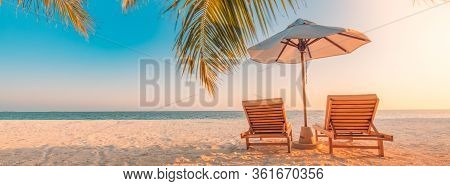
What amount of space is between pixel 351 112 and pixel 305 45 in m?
1.26

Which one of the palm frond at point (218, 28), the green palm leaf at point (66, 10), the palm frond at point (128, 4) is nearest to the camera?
the palm frond at point (218, 28)

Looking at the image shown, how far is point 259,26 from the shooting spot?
2.94 m

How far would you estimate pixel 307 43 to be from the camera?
4609 mm

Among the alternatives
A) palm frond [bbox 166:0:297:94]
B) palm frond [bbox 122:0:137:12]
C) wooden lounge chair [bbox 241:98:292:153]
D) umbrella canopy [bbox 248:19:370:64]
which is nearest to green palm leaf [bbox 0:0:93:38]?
palm frond [bbox 122:0:137:12]

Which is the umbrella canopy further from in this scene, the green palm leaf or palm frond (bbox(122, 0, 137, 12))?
the green palm leaf

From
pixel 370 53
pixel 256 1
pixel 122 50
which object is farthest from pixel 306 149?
pixel 122 50

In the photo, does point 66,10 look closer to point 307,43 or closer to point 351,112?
point 307,43

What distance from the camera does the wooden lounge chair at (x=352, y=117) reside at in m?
3.81

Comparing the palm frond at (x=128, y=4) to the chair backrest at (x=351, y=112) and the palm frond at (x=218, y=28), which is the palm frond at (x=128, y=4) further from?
the chair backrest at (x=351, y=112)

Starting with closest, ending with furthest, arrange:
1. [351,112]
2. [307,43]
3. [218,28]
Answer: [218,28] < [351,112] < [307,43]

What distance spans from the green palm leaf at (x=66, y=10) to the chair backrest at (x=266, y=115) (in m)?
2.92

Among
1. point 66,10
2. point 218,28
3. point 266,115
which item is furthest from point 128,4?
point 266,115

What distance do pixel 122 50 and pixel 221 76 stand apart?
852 inches

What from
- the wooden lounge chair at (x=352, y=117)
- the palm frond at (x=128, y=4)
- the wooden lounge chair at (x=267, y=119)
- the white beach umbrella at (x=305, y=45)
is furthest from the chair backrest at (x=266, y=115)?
the palm frond at (x=128, y=4)
